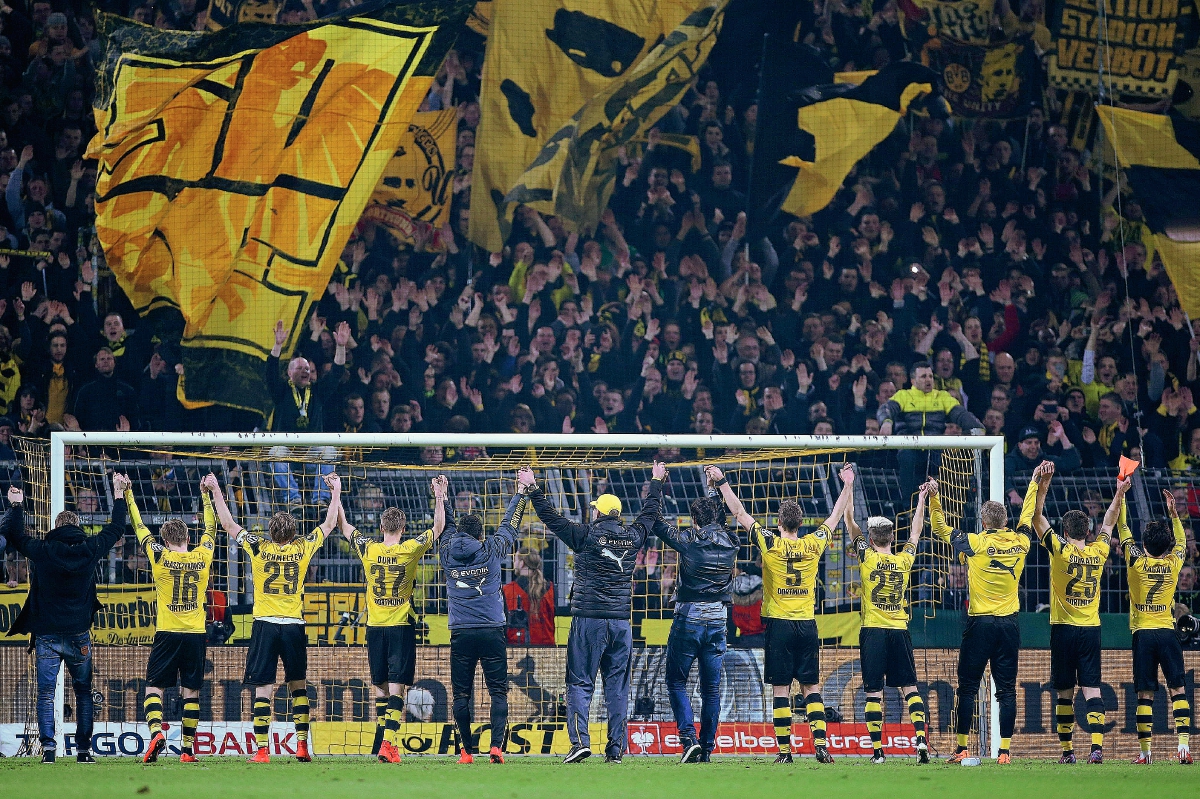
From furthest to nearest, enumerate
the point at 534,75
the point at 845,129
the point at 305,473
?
the point at 845,129, the point at 534,75, the point at 305,473

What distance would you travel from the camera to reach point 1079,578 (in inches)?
375

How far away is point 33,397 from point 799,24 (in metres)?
10.8

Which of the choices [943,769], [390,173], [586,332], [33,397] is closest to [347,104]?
[390,173]

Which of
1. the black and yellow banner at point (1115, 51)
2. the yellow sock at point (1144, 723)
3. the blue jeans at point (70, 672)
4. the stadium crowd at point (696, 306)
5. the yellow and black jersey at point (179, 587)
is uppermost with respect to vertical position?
the black and yellow banner at point (1115, 51)

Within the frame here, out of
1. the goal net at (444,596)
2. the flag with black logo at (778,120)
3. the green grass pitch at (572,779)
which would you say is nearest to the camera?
the green grass pitch at (572,779)

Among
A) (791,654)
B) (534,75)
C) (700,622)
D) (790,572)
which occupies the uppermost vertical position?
(534,75)

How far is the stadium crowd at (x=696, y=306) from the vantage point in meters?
14.3

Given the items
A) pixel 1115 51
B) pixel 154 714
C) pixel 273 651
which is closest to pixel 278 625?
pixel 273 651

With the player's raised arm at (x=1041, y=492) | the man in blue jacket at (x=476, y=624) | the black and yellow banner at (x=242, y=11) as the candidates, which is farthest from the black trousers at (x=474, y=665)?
the black and yellow banner at (x=242, y=11)

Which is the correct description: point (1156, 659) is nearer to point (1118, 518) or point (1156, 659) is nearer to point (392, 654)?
point (1118, 518)

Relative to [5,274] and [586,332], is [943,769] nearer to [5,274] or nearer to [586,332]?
[586,332]

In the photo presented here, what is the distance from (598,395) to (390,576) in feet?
17.2

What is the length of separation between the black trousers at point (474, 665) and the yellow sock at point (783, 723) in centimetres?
201

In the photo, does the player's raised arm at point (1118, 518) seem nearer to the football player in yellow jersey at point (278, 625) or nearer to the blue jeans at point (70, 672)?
the football player in yellow jersey at point (278, 625)
